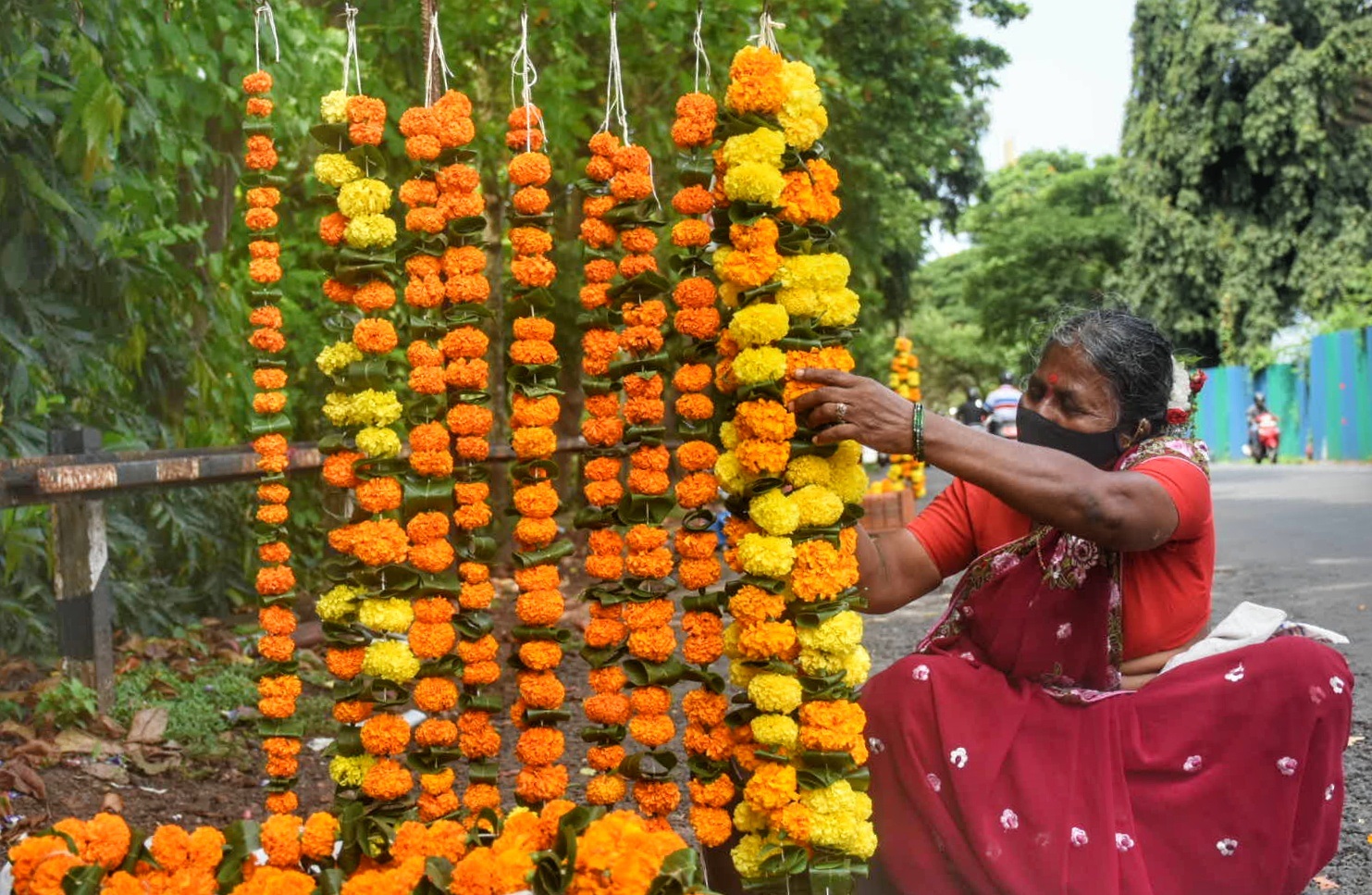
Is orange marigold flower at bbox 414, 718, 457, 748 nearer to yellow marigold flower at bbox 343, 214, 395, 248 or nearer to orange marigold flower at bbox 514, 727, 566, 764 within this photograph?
orange marigold flower at bbox 514, 727, 566, 764

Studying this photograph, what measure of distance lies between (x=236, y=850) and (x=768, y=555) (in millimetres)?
1249

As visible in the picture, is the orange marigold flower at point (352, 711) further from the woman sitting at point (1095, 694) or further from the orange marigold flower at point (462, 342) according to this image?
the woman sitting at point (1095, 694)

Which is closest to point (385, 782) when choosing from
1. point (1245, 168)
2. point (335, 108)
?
point (335, 108)

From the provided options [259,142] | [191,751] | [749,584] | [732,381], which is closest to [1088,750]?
[749,584]

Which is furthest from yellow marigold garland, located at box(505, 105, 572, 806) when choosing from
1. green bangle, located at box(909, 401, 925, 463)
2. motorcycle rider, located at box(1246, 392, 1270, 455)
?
motorcycle rider, located at box(1246, 392, 1270, 455)

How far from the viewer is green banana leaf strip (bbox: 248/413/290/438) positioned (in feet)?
10.9

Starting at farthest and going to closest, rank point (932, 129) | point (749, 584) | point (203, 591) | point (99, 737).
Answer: point (932, 129), point (203, 591), point (99, 737), point (749, 584)

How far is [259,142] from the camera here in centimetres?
331

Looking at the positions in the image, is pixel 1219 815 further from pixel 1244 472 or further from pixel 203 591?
pixel 1244 472

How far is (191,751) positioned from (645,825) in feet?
10.1

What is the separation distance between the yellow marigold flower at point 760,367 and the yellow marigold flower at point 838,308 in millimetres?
168

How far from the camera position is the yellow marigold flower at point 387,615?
10.1 ft

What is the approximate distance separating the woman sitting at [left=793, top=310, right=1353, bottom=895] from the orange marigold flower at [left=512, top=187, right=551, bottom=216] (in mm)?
789

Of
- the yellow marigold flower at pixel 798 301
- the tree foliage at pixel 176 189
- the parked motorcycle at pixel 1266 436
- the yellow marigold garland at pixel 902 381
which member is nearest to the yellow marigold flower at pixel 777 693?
the yellow marigold flower at pixel 798 301
